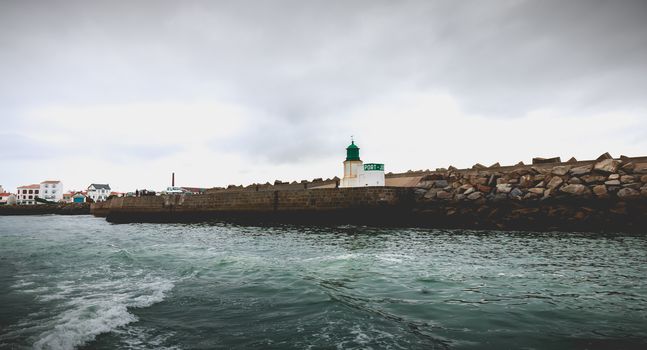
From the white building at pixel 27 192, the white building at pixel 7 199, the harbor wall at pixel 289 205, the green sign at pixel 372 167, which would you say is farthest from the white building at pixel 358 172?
the white building at pixel 27 192

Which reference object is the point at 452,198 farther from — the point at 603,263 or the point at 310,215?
the point at 603,263

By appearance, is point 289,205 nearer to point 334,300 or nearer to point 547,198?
point 547,198

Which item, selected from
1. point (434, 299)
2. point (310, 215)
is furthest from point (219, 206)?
point (434, 299)

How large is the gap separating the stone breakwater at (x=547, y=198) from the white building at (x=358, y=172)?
3195 mm

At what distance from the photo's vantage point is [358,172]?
73.6 ft

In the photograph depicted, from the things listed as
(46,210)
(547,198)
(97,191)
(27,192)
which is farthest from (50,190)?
(547,198)

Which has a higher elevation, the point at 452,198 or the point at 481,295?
the point at 452,198

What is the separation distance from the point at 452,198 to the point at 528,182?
3.49m

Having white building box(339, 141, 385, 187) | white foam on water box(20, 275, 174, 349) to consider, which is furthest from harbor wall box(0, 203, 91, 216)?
white foam on water box(20, 275, 174, 349)

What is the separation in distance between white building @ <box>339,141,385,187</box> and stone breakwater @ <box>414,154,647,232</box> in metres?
3.20

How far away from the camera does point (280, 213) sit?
2053 cm

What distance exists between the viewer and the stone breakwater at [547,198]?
1334 centimetres

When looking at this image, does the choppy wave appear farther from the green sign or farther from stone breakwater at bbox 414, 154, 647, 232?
the green sign

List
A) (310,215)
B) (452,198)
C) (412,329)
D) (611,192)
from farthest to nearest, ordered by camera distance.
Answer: (310,215) < (452,198) < (611,192) < (412,329)
